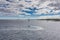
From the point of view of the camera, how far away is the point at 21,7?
11.0ft

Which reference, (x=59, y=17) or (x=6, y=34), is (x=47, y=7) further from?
(x=6, y=34)

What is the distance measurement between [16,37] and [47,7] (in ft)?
4.12

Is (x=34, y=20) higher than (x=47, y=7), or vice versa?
(x=47, y=7)

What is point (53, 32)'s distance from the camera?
8.88 feet

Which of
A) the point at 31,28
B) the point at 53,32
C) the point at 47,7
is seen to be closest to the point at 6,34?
the point at 31,28

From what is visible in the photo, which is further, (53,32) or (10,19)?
(10,19)

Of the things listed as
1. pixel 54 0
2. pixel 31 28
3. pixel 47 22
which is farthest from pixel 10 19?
pixel 54 0

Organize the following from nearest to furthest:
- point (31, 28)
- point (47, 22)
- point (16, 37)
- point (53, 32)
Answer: point (16, 37) → point (53, 32) → point (31, 28) → point (47, 22)

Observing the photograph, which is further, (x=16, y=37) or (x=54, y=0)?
(x=54, y=0)

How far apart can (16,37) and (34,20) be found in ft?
3.27

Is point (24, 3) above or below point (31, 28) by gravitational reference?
above

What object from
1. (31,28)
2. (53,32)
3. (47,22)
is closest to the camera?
(53,32)

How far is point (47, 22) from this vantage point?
10.8ft

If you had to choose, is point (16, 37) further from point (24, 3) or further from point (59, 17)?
point (59, 17)
